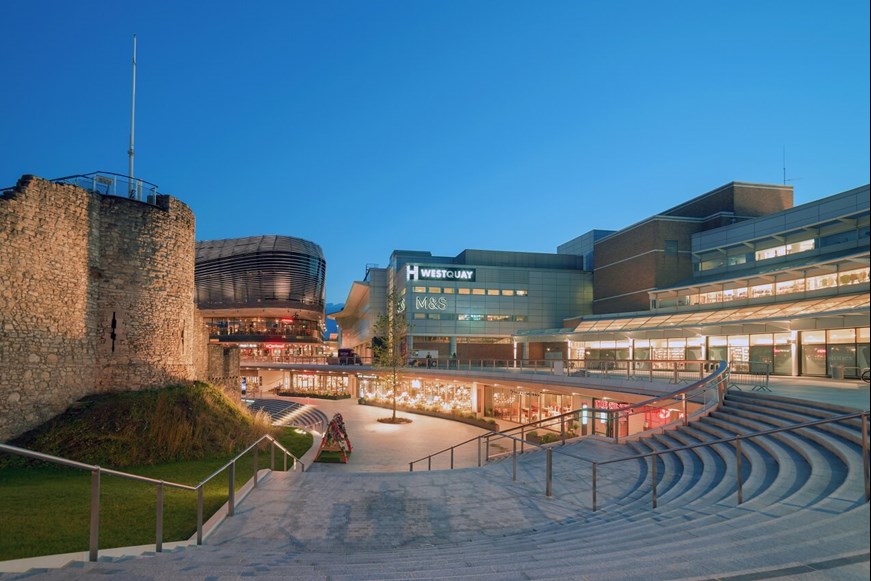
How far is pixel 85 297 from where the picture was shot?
16.6 m

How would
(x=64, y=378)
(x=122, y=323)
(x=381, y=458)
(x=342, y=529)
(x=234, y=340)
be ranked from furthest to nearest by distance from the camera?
(x=234, y=340) → (x=381, y=458) → (x=122, y=323) → (x=64, y=378) → (x=342, y=529)

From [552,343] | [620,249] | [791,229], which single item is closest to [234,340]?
[552,343]

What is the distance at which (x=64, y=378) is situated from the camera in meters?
15.5

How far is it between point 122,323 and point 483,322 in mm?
39557

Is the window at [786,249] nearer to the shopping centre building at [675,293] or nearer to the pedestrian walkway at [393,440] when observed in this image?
the shopping centre building at [675,293]

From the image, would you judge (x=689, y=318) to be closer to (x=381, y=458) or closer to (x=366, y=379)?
(x=381, y=458)

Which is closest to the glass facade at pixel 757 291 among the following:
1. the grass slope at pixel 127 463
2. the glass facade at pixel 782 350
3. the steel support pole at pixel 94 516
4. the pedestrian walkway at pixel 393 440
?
the glass facade at pixel 782 350

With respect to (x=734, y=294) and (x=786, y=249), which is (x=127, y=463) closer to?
(x=734, y=294)

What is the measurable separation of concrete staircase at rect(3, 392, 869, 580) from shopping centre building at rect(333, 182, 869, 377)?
2.69 metres

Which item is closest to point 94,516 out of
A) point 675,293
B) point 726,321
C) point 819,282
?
point 819,282

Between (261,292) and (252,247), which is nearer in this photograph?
(261,292)

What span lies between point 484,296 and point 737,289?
83.2 feet

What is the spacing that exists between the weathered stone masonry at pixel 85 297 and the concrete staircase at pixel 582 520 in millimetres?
9372

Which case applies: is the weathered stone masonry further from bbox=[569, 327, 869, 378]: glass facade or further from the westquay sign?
the westquay sign
